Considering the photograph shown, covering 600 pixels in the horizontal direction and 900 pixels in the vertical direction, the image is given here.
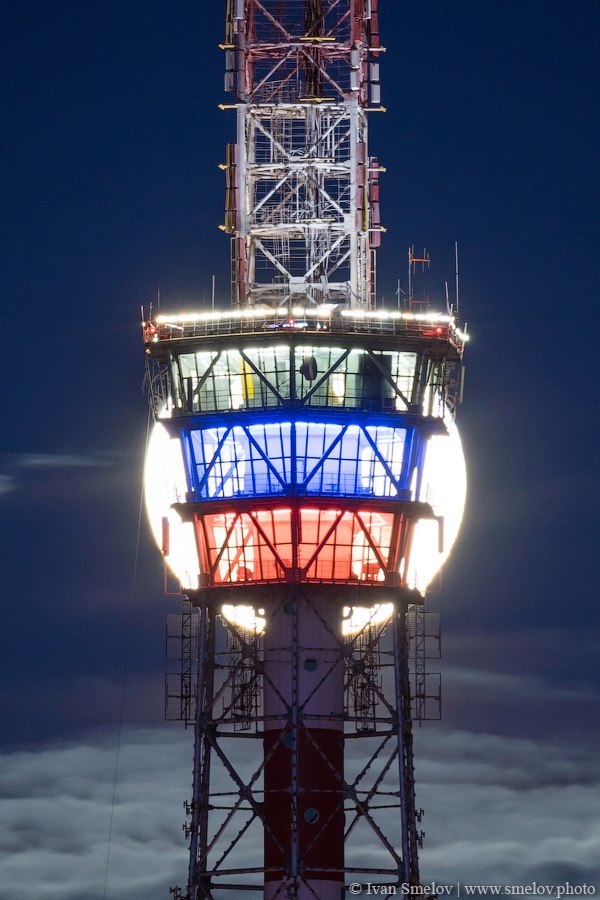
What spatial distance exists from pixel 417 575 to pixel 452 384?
12.1m

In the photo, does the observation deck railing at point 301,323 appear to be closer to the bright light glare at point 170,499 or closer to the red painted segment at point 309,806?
the bright light glare at point 170,499

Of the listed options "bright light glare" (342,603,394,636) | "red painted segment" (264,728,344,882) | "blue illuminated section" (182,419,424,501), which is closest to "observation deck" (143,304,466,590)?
"blue illuminated section" (182,419,424,501)

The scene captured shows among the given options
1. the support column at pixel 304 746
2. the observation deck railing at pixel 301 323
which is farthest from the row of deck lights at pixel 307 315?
the support column at pixel 304 746

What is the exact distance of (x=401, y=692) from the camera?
12744 centimetres

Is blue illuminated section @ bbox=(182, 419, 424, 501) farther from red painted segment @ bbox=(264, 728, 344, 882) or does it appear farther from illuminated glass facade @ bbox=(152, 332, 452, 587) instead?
red painted segment @ bbox=(264, 728, 344, 882)

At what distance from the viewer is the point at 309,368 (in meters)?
129

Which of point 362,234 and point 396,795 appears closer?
point 396,795

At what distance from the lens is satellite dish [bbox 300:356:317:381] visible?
128750mm

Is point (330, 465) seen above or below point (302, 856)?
above

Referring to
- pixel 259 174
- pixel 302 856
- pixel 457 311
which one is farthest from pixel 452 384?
pixel 302 856

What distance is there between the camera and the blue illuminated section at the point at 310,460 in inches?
5039

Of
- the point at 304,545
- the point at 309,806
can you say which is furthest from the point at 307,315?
the point at 309,806

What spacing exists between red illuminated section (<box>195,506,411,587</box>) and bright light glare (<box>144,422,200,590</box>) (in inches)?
65.2

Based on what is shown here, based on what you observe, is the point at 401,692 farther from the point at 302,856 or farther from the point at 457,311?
the point at 457,311
